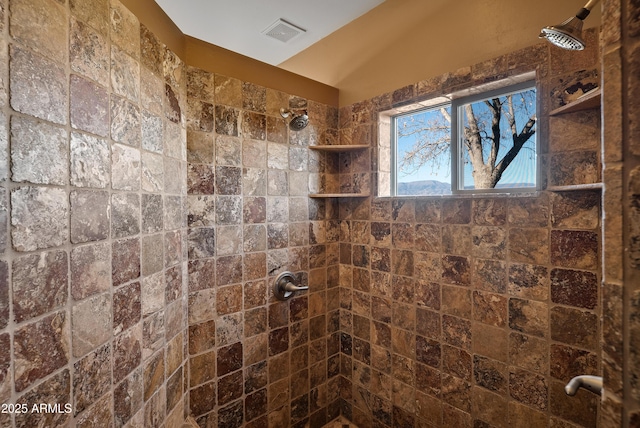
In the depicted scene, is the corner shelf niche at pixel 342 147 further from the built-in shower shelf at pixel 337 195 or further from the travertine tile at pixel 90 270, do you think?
the travertine tile at pixel 90 270

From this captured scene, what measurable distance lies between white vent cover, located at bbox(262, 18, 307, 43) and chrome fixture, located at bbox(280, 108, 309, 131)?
846mm

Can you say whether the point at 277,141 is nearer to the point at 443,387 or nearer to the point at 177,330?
the point at 177,330

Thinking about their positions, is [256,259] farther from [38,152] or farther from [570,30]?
[570,30]

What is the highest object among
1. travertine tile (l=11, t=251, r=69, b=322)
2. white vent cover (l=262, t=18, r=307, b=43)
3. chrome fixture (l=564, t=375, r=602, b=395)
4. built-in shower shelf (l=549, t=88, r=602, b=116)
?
white vent cover (l=262, t=18, r=307, b=43)

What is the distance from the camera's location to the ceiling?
1861 mm

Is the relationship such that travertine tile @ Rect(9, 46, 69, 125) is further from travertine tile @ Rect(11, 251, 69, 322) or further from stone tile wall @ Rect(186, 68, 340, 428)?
stone tile wall @ Rect(186, 68, 340, 428)

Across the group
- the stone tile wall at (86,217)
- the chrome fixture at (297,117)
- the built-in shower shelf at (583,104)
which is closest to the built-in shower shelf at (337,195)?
the chrome fixture at (297,117)

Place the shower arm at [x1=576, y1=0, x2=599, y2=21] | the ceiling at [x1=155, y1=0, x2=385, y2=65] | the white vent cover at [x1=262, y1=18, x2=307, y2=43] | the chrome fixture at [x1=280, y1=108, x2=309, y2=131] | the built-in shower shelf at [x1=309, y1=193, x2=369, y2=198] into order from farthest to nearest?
the white vent cover at [x1=262, y1=18, x2=307, y2=43] → the ceiling at [x1=155, y1=0, x2=385, y2=65] → the built-in shower shelf at [x1=309, y1=193, x2=369, y2=198] → the chrome fixture at [x1=280, y1=108, x2=309, y2=131] → the shower arm at [x1=576, y1=0, x2=599, y2=21]

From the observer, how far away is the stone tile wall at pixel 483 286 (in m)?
1.08

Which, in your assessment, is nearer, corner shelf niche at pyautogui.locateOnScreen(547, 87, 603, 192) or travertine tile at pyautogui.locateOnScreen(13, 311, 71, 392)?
travertine tile at pyautogui.locateOnScreen(13, 311, 71, 392)

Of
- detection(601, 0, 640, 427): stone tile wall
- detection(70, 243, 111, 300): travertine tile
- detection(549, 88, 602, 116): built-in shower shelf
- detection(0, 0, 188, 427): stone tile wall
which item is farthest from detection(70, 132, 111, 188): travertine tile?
detection(549, 88, 602, 116): built-in shower shelf

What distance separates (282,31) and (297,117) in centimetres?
97

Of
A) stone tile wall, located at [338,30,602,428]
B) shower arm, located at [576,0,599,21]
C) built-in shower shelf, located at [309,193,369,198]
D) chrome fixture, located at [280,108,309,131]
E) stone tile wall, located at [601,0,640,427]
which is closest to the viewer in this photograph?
stone tile wall, located at [601,0,640,427]

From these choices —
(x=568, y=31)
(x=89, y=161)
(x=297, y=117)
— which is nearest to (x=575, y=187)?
(x=568, y=31)
